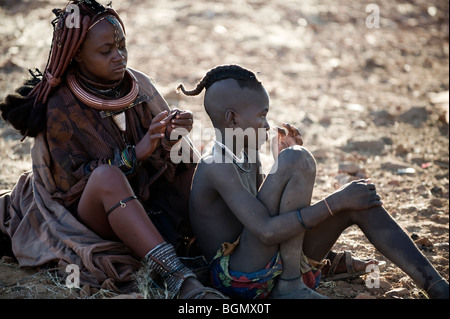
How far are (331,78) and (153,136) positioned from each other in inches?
238

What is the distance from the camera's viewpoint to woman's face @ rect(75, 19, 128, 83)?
11.4 ft

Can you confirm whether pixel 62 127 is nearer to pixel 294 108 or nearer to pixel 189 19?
pixel 294 108

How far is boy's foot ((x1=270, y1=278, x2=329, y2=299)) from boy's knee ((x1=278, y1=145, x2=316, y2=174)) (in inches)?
23.2

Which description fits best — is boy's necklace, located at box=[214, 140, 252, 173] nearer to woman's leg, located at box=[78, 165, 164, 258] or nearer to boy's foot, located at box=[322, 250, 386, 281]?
woman's leg, located at box=[78, 165, 164, 258]

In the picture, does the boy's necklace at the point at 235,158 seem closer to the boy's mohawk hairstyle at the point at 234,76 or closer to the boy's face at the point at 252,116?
the boy's face at the point at 252,116

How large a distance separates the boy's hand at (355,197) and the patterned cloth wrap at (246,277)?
403 millimetres

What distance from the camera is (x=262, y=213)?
3.03m

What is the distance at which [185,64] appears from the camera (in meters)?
9.02

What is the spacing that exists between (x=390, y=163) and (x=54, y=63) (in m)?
3.60

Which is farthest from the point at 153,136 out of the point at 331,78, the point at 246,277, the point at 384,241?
the point at 331,78

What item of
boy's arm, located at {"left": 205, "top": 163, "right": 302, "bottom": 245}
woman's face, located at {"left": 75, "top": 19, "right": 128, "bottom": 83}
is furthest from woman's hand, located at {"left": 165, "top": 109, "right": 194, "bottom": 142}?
woman's face, located at {"left": 75, "top": 19, "right": 128, "bottom": 83}

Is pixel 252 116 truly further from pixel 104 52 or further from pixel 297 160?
pixel 104 52

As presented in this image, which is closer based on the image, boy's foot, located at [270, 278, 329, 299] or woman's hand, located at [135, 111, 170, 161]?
boy's foot, located at [270, 278, 329, 299]

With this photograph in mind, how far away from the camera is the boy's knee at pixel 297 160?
3041 mm
